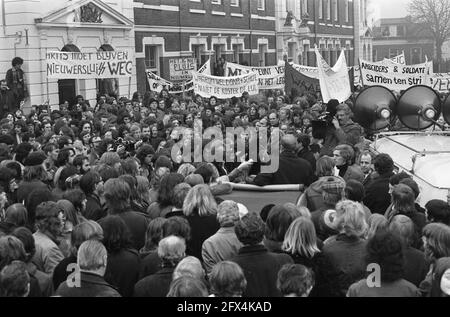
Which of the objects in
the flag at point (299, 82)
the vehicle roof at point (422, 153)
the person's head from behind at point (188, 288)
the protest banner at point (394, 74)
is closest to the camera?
the person's head from behind at point (188, 288)

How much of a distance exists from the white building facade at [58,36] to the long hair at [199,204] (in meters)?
12.9

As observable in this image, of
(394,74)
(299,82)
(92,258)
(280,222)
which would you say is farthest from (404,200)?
(299,82)

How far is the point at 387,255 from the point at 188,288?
4.14 feet

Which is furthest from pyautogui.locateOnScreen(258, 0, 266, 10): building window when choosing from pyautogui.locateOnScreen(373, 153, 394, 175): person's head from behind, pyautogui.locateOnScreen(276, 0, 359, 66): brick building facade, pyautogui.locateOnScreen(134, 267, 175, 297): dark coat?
pyautogui.locateOnScreen(134, 267, 175, 297): dark coat

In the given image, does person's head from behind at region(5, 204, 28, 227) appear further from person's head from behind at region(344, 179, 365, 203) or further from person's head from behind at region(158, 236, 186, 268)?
person's head from behind at region(344, 179, 365, 203)

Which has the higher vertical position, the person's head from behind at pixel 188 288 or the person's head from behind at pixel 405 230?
the person's head from behind at pixel 405 230

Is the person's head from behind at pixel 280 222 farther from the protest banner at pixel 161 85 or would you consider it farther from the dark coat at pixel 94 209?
the protest banner at pixel 161 85

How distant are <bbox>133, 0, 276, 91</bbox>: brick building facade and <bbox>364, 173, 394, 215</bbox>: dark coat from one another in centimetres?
1784

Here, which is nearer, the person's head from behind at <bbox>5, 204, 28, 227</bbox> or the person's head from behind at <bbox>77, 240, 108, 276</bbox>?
the person's head from behind at <bbox>77, 240, 108, 276</bbox>

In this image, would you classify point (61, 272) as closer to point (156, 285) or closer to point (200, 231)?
point (156, 285)

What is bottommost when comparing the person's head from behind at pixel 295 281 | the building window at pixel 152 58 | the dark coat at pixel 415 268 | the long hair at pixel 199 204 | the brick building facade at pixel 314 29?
the dark coat at pixel 415 268

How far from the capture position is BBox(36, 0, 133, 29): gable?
1991 centimetres

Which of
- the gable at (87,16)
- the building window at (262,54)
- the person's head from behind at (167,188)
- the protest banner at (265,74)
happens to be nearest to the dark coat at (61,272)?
the person's head from behind at (167,188)

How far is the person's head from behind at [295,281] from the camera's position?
4.30 metres
